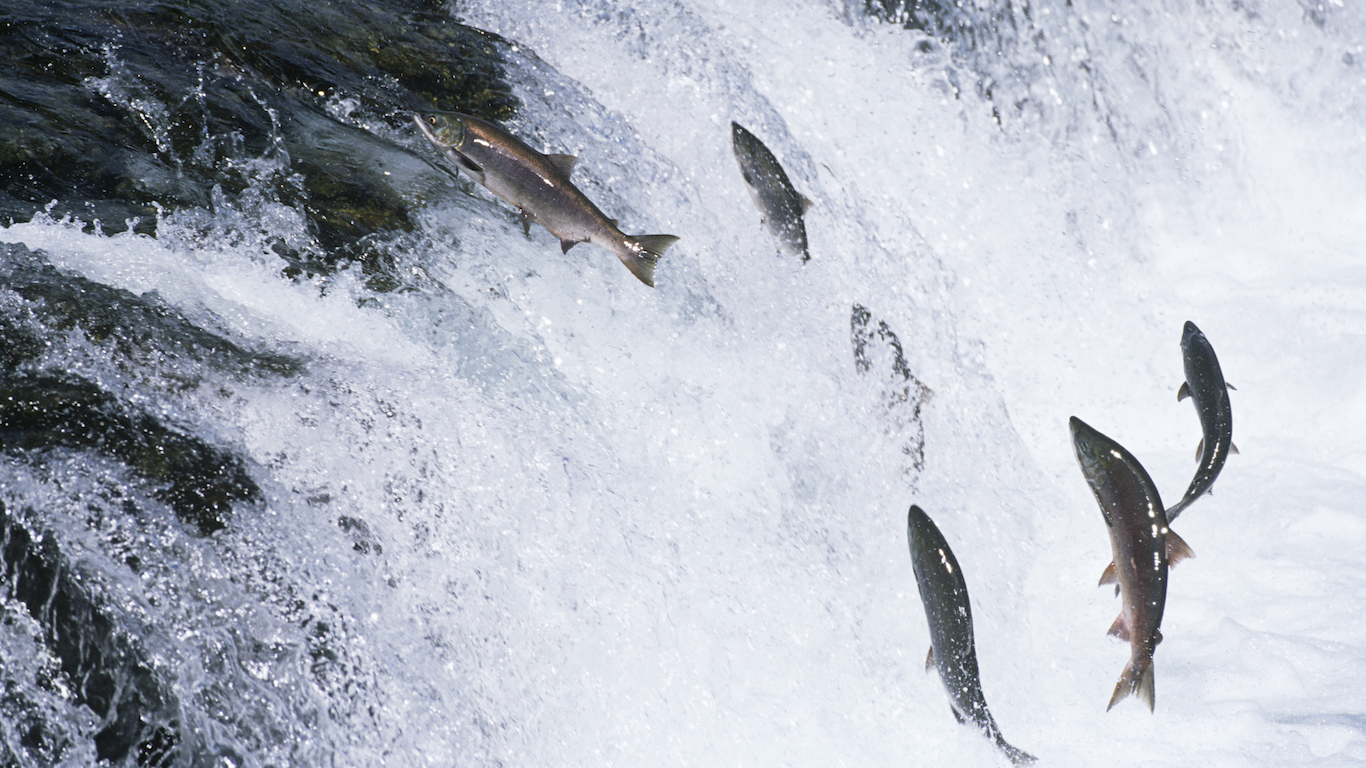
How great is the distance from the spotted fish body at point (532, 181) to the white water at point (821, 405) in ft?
1.32

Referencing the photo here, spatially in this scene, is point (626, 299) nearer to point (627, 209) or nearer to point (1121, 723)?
point (627, 209)

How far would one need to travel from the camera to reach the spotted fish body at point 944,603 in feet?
6.69

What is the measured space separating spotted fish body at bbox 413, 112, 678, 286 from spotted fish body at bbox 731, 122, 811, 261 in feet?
2.43

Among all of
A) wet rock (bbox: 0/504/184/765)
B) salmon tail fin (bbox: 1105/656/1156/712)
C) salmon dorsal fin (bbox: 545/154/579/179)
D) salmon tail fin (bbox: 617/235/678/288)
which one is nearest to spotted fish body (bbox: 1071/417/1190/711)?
salmon tail fin (bbox: 1105/656/1156/712)

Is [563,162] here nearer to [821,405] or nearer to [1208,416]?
[821,405]

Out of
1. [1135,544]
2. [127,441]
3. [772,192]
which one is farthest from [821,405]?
[127,441]

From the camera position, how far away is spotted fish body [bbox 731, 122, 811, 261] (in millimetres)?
2963

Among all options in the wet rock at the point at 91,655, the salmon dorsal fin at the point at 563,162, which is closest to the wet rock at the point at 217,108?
the salmon dorsal fin at the point at 563,162

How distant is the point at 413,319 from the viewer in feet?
8.10

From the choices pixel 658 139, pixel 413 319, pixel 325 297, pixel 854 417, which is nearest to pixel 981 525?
pixel 854 417

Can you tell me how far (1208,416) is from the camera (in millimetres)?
2631

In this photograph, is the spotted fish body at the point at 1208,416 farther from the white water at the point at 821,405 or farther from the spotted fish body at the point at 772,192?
the spotted fish body at the point at 772,192

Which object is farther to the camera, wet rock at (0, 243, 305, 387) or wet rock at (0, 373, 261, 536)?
wet rock at (0, 243, 305, 387)

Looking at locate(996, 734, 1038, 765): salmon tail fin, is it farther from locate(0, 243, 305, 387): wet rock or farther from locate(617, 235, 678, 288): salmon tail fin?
locate(0, 243, 305, 387): wet rock
